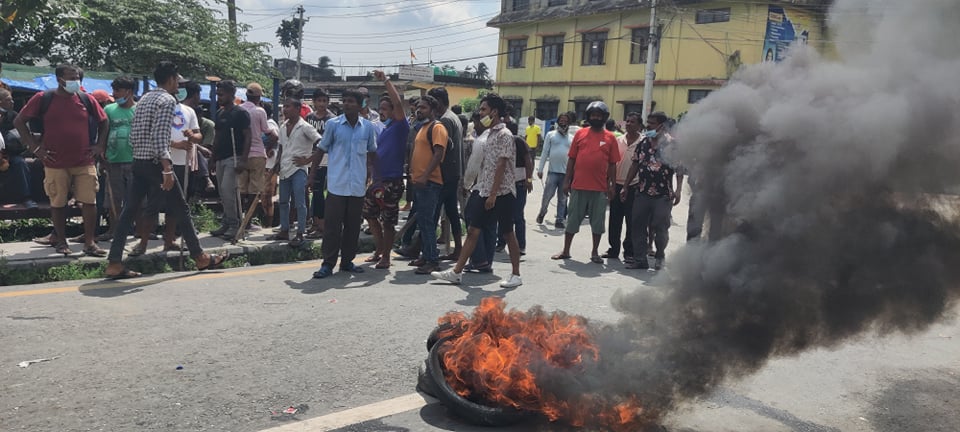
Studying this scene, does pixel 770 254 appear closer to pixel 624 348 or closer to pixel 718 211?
pixel 718 211

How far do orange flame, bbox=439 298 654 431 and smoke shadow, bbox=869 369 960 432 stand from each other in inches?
62.3

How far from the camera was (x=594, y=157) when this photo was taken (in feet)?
27.6

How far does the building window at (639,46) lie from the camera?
114ft

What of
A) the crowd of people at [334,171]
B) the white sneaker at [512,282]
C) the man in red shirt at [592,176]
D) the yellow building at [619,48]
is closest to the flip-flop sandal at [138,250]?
the crowd of people at [334,171]

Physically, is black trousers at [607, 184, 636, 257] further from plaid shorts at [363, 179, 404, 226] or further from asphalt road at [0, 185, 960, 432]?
plaid shorts at [363, 179, 404, 226]

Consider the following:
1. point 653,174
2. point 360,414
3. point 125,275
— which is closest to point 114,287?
point 125,275

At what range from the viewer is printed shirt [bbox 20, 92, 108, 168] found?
22.4ft

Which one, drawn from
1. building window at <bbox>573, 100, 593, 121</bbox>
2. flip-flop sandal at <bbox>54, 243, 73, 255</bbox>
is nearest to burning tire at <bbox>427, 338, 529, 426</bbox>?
flip-flop sandal at <bbox>54, 243, 73, 255</bbox>

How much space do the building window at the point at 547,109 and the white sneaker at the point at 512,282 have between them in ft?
111

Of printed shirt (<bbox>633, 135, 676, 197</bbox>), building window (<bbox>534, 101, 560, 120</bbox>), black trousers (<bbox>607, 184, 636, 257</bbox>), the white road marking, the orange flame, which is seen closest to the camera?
the orange flame

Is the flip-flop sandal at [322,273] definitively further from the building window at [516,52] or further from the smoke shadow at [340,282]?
the building window at [516,52]

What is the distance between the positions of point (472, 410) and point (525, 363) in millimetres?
361

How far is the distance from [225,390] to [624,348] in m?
2.21

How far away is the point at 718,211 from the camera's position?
142 inches
